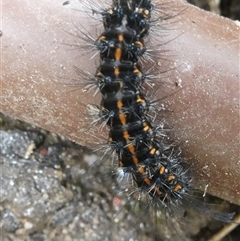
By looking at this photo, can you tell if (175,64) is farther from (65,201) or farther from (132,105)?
(65,201)

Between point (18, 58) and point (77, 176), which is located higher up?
point (18, 58)

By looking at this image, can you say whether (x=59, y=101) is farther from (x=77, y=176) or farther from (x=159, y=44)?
(x=77, y=176)

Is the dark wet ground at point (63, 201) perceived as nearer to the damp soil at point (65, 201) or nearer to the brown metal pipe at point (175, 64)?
the damp soil at point (65, 201)

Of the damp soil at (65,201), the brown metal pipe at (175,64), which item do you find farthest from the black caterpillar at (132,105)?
the damp soil at (65,201)

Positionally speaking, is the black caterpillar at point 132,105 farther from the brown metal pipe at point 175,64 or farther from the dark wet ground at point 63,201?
the dark wet ground at point 63,201

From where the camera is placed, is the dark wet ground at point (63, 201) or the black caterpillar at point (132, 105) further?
the dark wet ground at point (63, 201)

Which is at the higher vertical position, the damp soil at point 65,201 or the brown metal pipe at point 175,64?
the brown metal pipe at point 175,64

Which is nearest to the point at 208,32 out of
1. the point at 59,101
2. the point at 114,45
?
the point at 114,45
